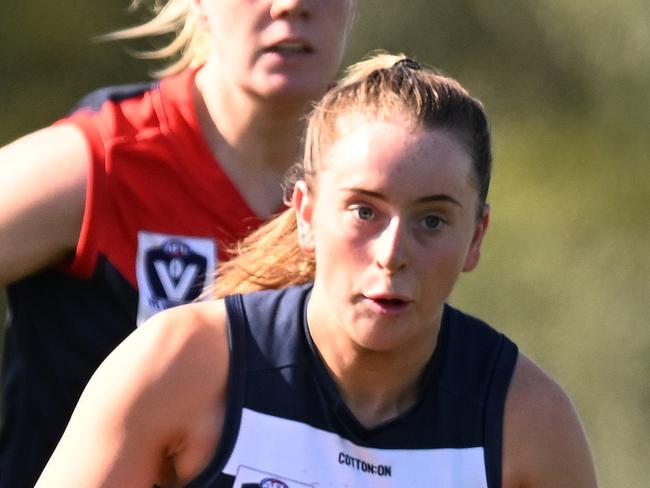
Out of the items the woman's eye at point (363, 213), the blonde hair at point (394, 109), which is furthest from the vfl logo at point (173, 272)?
the woman's eye at point (363, 213)

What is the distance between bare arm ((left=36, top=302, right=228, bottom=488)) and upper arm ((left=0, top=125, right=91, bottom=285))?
0.48 meters

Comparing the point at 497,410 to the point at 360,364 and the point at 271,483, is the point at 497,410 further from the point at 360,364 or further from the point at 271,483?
the point at 271,483

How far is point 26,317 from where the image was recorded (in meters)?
3.38

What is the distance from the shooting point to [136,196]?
3.34m

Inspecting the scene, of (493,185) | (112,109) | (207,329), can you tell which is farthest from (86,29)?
(207,329)

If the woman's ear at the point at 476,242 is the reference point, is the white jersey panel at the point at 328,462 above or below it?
below

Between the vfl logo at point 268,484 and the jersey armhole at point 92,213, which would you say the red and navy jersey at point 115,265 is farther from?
the vfl logo at point 268,484

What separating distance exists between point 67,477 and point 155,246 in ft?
2.36

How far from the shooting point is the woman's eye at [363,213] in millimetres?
2744

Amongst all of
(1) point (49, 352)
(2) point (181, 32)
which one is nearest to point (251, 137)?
(2) point (181, 32)

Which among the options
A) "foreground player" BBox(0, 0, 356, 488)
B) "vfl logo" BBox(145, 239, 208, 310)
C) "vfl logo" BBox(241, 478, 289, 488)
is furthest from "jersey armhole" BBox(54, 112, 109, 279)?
"vfl logo" BBox(241, 478, 289, 488)

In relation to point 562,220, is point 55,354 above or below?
below

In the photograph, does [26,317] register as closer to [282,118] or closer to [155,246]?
[155,246]

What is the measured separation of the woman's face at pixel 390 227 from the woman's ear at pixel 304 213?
0.14 ft
